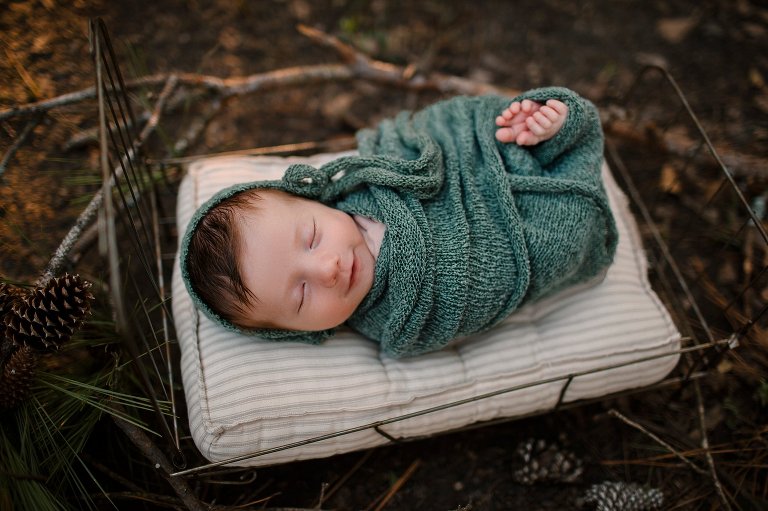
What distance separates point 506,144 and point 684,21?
5.59 ft

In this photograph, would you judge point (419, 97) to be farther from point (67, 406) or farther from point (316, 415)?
point (67, 406)

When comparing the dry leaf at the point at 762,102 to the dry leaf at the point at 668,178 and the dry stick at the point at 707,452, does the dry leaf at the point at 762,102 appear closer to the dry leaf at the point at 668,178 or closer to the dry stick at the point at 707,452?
the dry leaf at the point at 668,178

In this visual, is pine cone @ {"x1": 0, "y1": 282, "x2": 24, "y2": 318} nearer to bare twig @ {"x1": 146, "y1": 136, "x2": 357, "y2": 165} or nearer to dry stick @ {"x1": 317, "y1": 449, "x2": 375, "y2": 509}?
bare twig @ {"x1": 146, "y1": 136, "x2": 357, "y2": 165}

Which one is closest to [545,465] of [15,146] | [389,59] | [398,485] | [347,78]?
[398,485]

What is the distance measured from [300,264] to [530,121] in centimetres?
67

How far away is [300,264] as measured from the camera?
123 cm

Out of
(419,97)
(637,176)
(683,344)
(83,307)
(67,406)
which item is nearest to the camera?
(83,307)

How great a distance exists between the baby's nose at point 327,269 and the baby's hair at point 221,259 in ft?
0.50

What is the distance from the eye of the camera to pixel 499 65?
99.0 inches

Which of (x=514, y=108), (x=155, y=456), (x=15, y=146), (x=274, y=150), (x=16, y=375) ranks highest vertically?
(x=15, y=146)

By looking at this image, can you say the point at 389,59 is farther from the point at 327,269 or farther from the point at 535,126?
the point at 327,269

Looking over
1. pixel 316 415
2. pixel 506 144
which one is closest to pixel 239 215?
pixel 316 415

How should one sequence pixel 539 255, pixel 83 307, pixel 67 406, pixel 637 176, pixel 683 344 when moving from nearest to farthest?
pixel 83 307 < pixel 67 406 < pixel 539 255 < pixel 683 344 < pixel 637 176

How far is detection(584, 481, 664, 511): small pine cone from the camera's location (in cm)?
143
